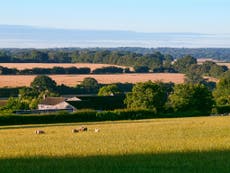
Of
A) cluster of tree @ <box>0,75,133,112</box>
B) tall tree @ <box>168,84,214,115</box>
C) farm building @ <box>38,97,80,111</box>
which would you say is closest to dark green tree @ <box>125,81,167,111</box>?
tall tree @ <box>168,84,214,115</box>

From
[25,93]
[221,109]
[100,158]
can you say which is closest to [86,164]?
[100,158]

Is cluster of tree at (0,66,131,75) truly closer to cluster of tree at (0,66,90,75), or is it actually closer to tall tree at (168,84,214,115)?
cluster of tree at (0,66,90,75)

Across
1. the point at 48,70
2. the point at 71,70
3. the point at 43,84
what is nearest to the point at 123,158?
the point at 43,84

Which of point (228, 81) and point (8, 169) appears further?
point (228, 81)

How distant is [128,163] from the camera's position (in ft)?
67.5

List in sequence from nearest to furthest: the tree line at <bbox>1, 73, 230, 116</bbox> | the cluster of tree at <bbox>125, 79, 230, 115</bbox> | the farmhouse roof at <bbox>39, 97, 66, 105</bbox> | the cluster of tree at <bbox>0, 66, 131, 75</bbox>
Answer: the tree line at <bbox>1, 73, 230, 116</bbox>
the cluster of tree at <bbox>125, 79, 230, 115</bbox>
the farmhouse roof at <bbox>39, 97, 66, 105</bbox>
the cluster of tree at <bbox>0, 66, 131, 75</bbox>

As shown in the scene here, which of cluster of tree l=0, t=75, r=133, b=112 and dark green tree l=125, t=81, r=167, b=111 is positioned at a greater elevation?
dark green tree l=125, t=81, r=167, b=111

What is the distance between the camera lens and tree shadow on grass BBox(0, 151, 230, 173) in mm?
18922

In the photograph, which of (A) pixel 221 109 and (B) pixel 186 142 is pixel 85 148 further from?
(A) pixel 221 109

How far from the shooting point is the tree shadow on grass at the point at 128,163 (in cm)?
1892

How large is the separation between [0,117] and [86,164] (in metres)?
51.2

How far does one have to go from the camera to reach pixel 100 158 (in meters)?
22.1

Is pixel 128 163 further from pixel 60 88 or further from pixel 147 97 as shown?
pixel 60 88

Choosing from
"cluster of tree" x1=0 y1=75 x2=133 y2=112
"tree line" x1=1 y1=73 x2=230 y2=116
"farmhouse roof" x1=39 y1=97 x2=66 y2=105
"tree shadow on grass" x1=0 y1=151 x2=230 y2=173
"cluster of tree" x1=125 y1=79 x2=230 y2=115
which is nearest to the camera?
"tree shadow on grass" x1=0 y1=151 x2=230 y2=173
